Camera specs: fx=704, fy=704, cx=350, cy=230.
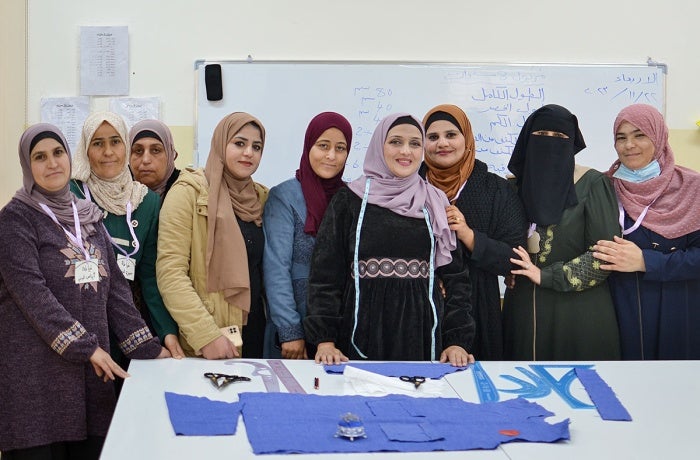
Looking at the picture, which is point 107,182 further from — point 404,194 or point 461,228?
point 461,228

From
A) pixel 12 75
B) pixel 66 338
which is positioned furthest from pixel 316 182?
pixel 12 75

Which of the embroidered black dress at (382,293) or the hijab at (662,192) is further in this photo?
the hijab at (662,192)

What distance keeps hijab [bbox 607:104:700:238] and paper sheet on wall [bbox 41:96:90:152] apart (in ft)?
9.61

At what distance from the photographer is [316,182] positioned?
2.74m

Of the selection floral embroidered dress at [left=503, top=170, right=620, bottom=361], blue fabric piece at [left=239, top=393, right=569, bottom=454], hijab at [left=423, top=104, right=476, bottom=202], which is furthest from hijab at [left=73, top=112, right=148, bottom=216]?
floral embroidered dress at [left=503, top=170, right=620, bottom=361]

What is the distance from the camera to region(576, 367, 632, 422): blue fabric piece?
1.95 meters

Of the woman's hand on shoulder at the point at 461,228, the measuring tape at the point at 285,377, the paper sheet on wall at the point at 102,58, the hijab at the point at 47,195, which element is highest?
the paper sheet on wall at the point at 102,58

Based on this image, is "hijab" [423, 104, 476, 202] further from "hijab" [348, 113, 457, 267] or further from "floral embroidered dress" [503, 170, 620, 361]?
"floral embroidered dress" [503, 170, 620, 361]

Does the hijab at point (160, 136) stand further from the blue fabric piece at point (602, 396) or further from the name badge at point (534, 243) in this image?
the blue fabric piece at point (602, 396)

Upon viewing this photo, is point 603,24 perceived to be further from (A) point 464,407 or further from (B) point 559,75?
(A) point 464,407

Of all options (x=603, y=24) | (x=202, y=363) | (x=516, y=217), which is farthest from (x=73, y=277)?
(x=603, y=24)

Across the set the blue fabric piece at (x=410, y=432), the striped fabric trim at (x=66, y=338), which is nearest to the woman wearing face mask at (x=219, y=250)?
the striped fabric trim at (x=66, y=338)

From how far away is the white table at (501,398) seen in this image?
5.40 feet

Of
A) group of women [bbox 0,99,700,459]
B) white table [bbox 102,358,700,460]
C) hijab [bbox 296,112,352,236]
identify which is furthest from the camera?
hijab [bbox 296,112,352,236]
